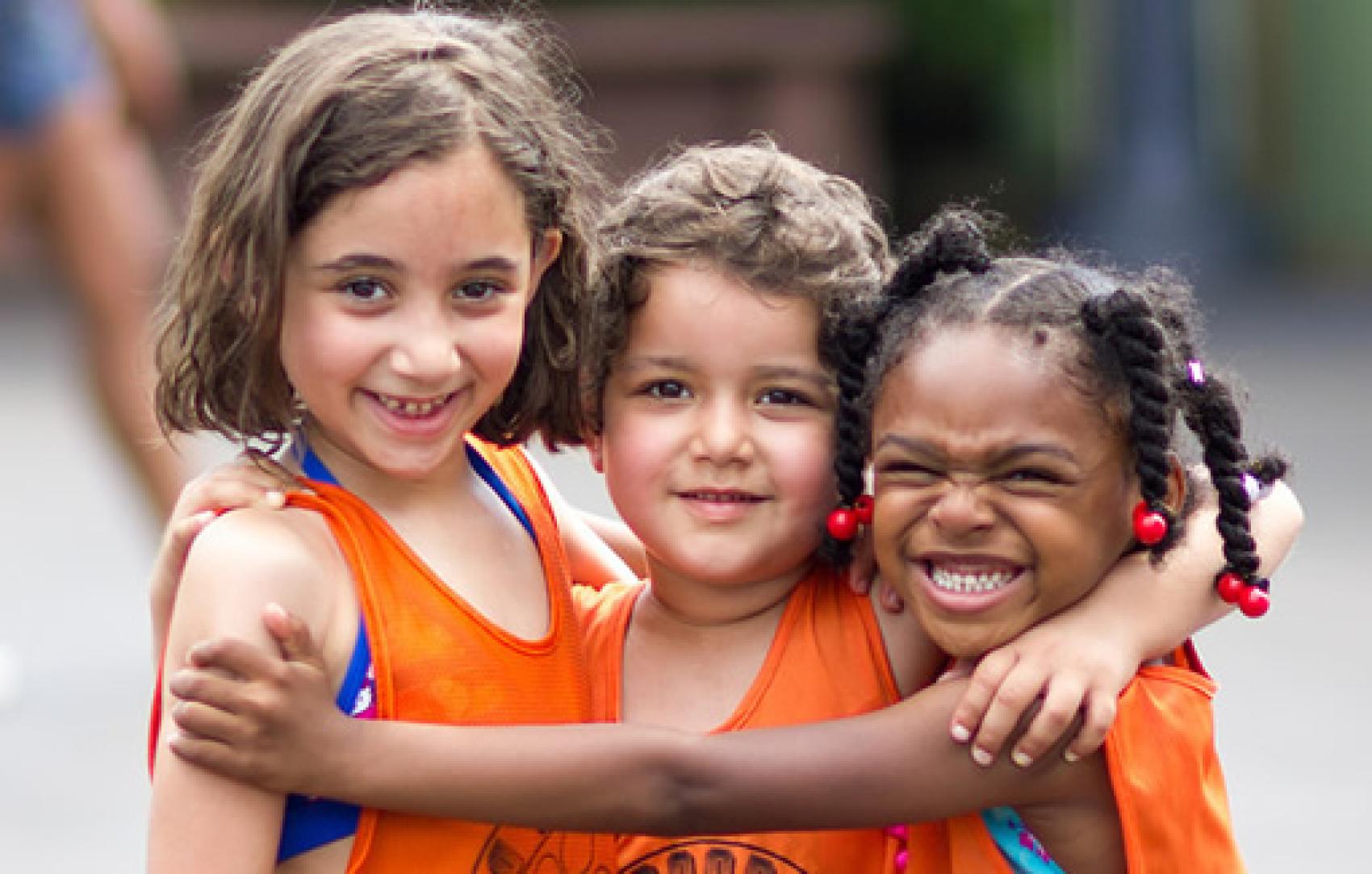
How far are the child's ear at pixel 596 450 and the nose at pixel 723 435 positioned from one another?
18cm

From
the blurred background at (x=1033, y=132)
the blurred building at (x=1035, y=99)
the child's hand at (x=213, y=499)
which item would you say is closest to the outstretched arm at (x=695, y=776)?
the child's hand at (x=213, y=499)

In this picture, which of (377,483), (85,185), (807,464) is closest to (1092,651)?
(807,464)

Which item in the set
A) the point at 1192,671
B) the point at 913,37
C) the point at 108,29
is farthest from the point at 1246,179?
the point at 1192,671

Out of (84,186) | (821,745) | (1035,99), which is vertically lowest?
(821,745)

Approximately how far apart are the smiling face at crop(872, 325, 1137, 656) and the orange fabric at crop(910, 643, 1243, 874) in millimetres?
148

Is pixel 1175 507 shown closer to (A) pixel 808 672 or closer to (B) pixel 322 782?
(A) pixel 808 672

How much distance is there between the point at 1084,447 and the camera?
2492 mm

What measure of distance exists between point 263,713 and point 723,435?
0.63m

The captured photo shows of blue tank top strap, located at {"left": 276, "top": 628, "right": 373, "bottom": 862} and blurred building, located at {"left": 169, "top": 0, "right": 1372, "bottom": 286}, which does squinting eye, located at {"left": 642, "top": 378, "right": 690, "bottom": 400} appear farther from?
blurred building, located at {"left": 169, "top": 0, "right": 1372, "bottom": 286}

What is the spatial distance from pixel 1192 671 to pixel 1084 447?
0.36 metres

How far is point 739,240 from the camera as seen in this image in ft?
8.88

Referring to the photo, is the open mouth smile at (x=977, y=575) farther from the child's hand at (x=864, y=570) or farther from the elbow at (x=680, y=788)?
the elbow at (x=680, y=788)

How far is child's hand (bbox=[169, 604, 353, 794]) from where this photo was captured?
2.35 metres

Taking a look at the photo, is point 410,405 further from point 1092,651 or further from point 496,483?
point 1092,651
